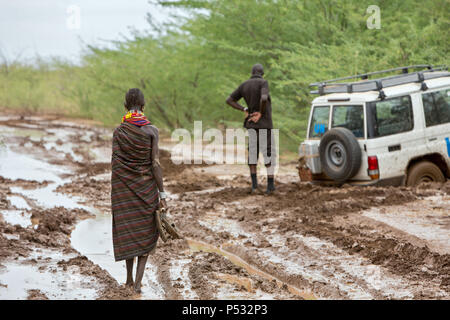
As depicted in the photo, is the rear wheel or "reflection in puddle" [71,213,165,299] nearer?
"reflection in puddle" [71,213,165,299]

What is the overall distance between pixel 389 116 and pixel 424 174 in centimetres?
117

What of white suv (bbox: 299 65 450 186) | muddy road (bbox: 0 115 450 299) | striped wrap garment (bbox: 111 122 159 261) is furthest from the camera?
white suv (bbox: 299 65 450 186)

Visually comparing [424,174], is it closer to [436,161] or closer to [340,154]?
[436,161]

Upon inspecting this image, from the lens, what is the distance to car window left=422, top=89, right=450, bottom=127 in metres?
10.1

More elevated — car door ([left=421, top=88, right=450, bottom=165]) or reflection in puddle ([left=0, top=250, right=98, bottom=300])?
car door ([left=421, top=88, right=450, bottom=165])

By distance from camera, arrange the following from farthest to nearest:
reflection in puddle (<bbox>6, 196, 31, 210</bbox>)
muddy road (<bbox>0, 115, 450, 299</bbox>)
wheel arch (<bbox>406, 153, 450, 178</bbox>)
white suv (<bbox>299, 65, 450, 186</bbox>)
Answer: reflection in puddle (<bbox>6, 196, 31, 210</bbox>), wheel arch (<bbox>406, 153, 450, 178</bbox>), white suv (<bbox>299, 65, 450, 186</bbox>), muddy road (<bbox>0, 115, 450, 299</bbox>)

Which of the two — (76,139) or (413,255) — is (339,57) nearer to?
(413,255)

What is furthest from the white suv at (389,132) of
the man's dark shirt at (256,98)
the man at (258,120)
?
the man's dark shirt at (256,98)

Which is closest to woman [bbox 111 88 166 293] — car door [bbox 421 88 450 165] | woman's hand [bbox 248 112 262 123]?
woman's hand [bbox 248 112 262 123]

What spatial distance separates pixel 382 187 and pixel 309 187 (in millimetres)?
1566

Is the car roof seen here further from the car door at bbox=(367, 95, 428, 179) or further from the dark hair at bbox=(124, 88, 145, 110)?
the dark hair at bbox=(124, 88, 145, 110)

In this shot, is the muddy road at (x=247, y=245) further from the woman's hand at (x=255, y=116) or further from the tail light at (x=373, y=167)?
the woman's hand at (x=255, y=116)

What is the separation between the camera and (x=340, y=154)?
10.0m

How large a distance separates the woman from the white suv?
4.77 meters
